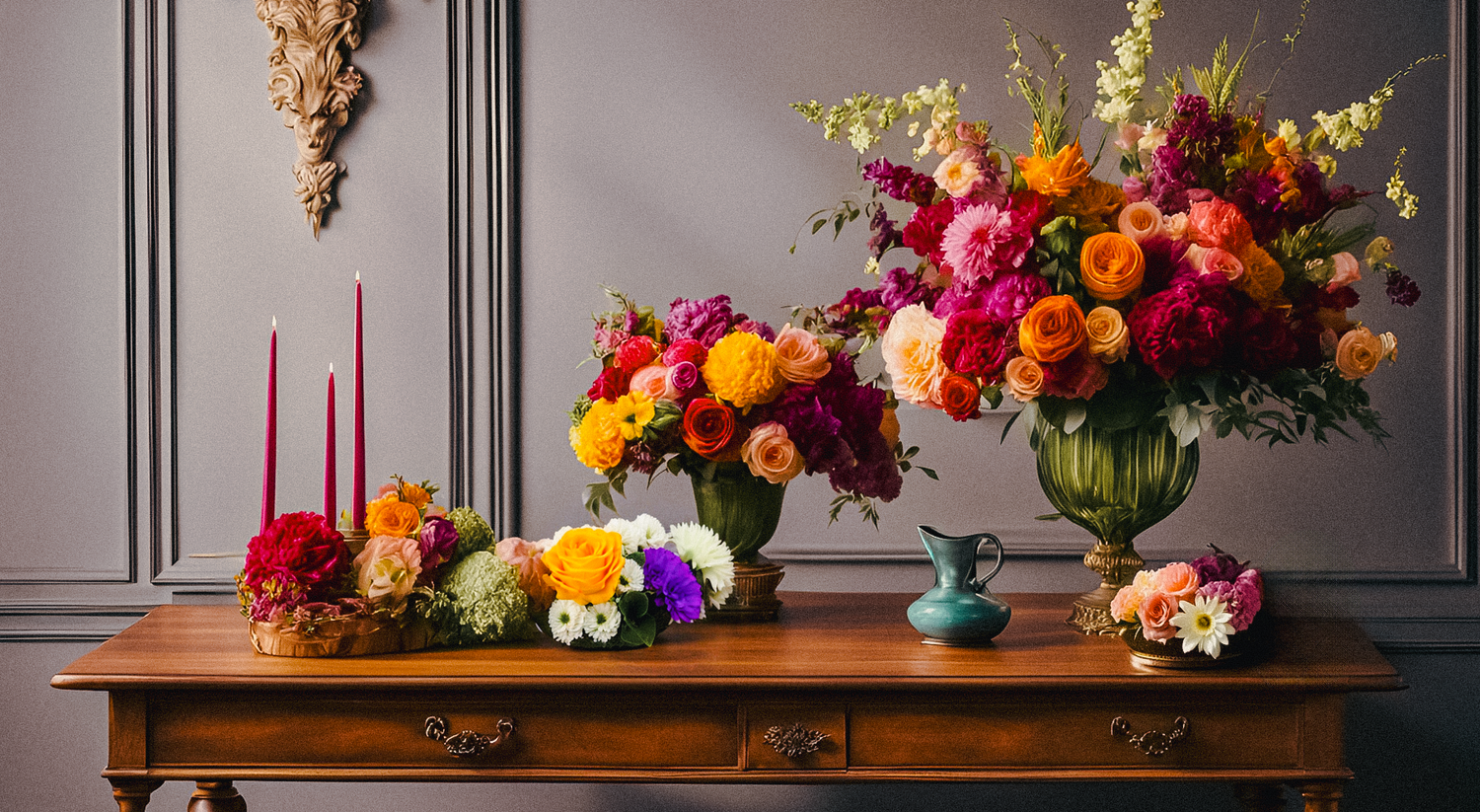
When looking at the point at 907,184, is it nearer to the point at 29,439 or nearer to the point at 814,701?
the point at 814,701

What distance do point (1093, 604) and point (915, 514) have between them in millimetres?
588

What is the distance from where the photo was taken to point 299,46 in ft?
6.82

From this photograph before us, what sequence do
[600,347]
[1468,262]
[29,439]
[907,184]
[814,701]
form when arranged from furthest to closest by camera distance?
[29,439], [1468,262], [600,347], [907,184], [814,701]

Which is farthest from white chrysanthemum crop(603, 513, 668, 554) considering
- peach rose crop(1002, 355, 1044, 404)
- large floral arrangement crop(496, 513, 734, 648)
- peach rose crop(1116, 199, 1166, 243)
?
peach rose crop(1116, 199, 1166, 243)

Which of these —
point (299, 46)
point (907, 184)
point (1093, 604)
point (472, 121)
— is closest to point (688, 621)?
point (1093, 604)

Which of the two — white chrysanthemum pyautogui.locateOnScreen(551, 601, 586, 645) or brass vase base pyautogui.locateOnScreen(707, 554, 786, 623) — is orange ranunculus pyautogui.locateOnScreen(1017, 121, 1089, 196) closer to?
brass vase base pyautogui.locateOnScreen(707, 554, 786, 623)

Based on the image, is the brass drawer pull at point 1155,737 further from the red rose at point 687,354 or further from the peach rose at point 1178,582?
the red rose at point 687,354

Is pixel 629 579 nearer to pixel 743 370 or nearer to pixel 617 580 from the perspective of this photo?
pixel 617 580

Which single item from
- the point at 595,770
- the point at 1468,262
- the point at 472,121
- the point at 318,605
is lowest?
the point at 595,770

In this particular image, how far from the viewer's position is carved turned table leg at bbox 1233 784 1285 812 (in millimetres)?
1734

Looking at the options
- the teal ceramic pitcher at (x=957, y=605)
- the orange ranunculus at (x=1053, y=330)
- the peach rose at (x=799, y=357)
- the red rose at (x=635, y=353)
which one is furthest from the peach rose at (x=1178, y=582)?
the red rose at (x=635, y=353)

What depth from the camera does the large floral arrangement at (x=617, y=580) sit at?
1.41 meters

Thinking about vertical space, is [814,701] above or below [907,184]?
below

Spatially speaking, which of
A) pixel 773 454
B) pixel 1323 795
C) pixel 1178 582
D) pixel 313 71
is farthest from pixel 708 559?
pixel 313 71
